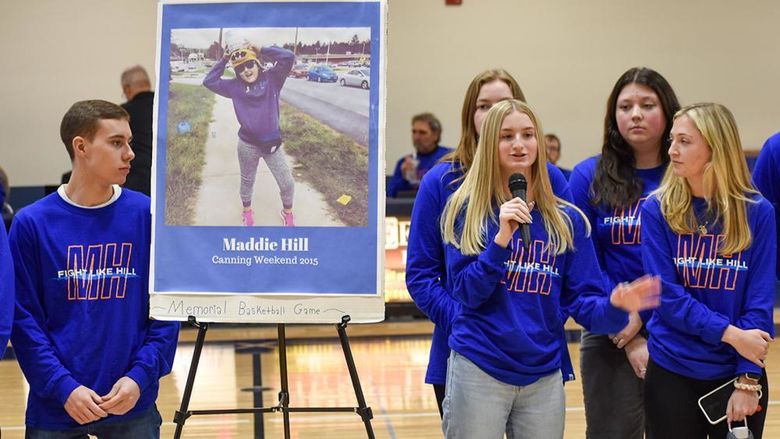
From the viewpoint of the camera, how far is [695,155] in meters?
3.20

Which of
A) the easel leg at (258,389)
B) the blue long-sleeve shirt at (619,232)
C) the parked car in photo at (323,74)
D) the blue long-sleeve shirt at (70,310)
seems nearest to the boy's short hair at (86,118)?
the blue long-sleeve shirt at (70,310)

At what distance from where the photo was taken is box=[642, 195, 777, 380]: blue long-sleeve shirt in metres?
3.10

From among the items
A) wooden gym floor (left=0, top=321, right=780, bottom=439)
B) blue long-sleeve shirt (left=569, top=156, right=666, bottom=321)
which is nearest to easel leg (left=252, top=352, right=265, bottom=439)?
wooden gym floor (left=0, top=321, right=780, bottom=439)

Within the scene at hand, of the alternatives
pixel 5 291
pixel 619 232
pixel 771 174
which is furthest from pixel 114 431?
pixel 771 174

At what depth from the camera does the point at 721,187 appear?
3.17 metres

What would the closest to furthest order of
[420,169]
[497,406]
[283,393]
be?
[497,406]
[283,393]
[420,169]

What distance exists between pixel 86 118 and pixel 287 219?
692 millimetres

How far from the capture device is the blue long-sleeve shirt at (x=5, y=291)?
2.84 metres

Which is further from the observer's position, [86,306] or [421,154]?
[421,154]

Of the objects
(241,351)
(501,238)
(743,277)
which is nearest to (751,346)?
(743,277)

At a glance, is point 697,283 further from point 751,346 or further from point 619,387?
point 619,387

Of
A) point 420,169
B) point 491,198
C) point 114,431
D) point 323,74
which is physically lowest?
point 114,431

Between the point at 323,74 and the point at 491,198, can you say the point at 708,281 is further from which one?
the point at 323,74

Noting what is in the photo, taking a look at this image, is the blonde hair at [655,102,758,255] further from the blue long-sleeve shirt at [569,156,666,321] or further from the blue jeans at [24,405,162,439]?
the blue jeans at [24,405,162,439]
